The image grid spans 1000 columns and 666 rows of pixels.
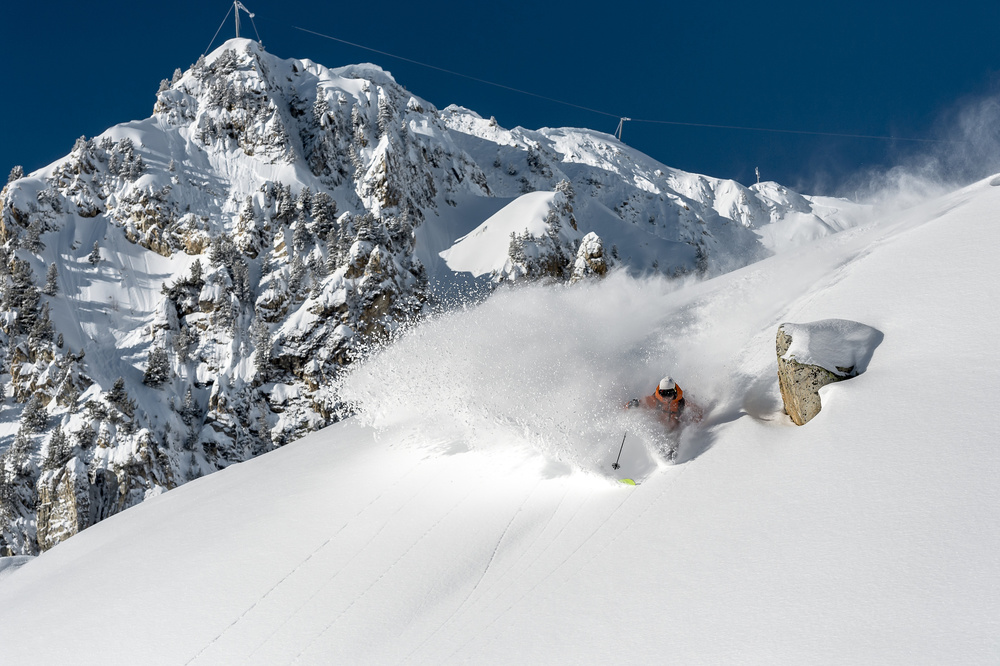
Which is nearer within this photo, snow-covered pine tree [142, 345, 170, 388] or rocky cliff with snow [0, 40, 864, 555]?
rocky cliff with snow [0, 40, 864, 555]

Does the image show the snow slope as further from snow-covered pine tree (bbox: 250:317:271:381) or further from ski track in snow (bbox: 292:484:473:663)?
snow-covered pine tree (bbox: 250:317:271:381)

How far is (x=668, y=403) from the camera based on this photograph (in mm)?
10055

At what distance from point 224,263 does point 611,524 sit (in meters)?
62.5

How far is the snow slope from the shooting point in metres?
5.68

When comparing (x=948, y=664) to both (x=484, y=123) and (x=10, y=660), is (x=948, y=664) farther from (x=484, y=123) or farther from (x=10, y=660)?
(x=484, y=123)

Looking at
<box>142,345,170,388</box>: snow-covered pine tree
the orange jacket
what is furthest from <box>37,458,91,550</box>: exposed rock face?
the orange jacket

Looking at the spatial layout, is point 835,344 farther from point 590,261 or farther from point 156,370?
point 156,370

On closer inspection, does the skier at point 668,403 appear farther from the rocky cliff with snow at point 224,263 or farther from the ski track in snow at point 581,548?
the rocky cliff with snow at point 224,263

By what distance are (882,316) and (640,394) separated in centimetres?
458

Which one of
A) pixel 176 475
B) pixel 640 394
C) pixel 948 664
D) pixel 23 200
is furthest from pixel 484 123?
pixel 948 664

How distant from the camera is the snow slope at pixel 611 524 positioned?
5676 millimetres

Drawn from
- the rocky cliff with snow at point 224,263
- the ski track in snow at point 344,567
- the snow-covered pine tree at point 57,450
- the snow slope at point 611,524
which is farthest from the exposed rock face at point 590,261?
the ski track in snow at point 344,567

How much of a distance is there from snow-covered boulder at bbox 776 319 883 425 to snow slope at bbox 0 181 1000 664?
265mm

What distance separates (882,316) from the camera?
33.9 ft
